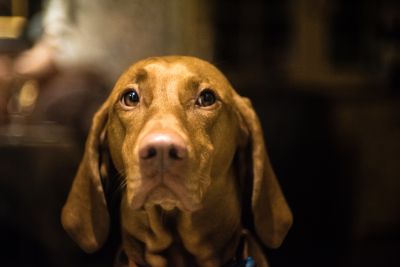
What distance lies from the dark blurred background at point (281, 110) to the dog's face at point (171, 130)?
0.18 metres

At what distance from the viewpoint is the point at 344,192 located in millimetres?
1753

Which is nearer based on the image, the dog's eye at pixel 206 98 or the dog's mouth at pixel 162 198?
the dog's mouth at pixel 162 198

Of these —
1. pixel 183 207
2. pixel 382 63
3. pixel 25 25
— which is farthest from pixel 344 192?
pixel 25 25

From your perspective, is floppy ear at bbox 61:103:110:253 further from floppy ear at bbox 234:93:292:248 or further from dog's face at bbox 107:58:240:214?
floppy ear at bbox 234:93:292:248

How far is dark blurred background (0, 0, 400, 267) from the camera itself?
4.83 ft

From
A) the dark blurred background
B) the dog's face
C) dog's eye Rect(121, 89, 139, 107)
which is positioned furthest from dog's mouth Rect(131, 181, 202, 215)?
the dark blurred background

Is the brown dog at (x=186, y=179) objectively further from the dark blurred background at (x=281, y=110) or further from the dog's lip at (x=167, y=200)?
the dark blurred background at (x=281, y=110)

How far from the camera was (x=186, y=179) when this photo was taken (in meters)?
1.16

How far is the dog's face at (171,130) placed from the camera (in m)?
1.14

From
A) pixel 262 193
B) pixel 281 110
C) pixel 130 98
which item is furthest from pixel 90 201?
pixel 281 110

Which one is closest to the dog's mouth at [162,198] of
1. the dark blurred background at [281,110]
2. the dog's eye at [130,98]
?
the dog's eye at [130,98]

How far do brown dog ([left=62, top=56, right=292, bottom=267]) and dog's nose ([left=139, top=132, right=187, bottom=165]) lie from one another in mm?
36

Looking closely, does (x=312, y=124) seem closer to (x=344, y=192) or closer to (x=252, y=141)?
(x=344, y=192)

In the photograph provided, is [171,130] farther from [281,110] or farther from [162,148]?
[281,110]
